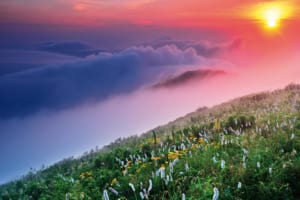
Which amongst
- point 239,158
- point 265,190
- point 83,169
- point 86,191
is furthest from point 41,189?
point 265,190

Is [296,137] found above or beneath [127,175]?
above

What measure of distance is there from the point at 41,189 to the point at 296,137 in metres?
6.14

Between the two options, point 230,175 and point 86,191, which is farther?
point 86,191

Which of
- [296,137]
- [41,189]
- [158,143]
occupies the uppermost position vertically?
[296,137]

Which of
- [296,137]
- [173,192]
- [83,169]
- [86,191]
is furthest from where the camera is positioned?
[83,169]

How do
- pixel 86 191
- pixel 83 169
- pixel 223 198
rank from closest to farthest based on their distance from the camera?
pixel 223 198 < pixel 86 191 < pixel 83 169

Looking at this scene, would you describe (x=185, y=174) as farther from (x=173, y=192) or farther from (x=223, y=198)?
(x=223, y=198)

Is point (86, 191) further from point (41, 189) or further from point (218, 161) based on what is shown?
point (41, 189)

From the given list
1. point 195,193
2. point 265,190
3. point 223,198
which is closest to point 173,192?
point 195,193

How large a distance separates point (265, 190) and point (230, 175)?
2.31 feet

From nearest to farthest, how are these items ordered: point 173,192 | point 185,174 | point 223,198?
point 223,198
point 173,192
point 185,174

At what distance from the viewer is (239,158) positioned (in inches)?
259

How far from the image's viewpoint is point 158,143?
411 inches

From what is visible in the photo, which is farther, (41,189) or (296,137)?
(41,189)
